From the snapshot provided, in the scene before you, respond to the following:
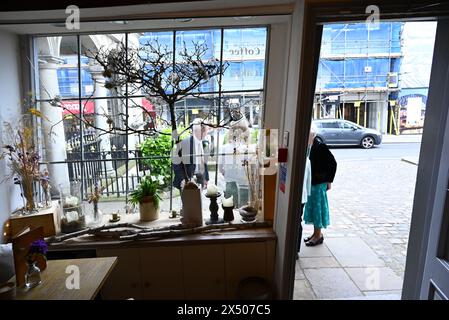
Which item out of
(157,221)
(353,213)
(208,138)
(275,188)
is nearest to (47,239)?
(157,221)

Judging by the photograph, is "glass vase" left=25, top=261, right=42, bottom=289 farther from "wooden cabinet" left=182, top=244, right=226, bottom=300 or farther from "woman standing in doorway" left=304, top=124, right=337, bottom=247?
"woman standing in doorway" left=304, top=124, right=337, bottom=247

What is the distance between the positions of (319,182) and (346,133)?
91cm

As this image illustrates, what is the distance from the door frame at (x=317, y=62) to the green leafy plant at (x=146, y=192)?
1.09 m

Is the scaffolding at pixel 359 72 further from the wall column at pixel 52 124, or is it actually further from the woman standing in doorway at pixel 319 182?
the wall column at pixel 52 124

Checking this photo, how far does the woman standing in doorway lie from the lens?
2998mm

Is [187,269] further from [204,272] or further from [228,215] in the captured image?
[228,215]

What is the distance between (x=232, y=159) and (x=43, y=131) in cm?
153

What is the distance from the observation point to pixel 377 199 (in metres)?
4.71

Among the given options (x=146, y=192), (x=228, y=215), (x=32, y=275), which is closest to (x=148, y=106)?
(x=146, y=192)

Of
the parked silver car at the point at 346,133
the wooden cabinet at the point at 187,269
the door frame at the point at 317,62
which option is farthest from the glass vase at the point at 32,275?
the parked silver car at the point at 346,133

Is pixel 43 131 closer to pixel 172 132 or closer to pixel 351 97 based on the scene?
pixel 172 132

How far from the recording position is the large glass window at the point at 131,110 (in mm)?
2308

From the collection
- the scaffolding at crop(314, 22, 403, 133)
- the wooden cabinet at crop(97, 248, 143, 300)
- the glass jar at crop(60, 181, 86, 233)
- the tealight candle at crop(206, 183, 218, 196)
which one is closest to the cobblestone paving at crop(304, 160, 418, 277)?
the scaffolding at crop(314, 22, 403, 133)

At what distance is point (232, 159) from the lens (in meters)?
2.53
